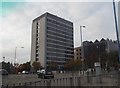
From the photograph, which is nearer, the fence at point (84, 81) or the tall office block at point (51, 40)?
the fence at point (84, 81)

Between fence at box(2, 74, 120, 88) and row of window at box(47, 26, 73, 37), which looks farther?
row of window at box(47, 26, 73, 37)

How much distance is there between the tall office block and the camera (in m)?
137

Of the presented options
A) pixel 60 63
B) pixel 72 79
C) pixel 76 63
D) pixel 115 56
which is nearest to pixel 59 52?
pixel 60 63

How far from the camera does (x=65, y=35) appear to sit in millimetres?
153500

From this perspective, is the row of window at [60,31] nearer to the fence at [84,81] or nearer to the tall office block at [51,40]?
the tall office block at [51,40]

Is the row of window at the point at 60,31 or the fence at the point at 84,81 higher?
the row of window at the point at 60,31

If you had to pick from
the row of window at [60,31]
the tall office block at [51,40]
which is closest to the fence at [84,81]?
the tall office block at [51,40]

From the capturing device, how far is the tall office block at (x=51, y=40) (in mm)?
137250

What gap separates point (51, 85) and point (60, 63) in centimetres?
12966

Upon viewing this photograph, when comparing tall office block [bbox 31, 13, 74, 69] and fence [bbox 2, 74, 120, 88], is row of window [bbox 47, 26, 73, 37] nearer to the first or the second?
tall office block [bbox 31, 13, 74, 69]

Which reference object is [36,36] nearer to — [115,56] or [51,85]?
[115,56]

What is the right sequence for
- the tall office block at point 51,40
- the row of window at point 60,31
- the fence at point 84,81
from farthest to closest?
the row of window at point 60,31 → the tall office block at point 51,40 → the fence at point 84,81

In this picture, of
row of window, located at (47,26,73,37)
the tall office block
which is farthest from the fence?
row of window, located at (47,26,73,37)

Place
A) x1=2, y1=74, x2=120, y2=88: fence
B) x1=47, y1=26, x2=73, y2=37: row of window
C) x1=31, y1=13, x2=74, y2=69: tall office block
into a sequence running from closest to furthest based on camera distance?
x1=2, y1=74, x2=120, y2=88: fence → x1=31, y1=13, x2=74, y2=69: tall office block → x1=47, y1=26, x2=73, y2=37: row of window
